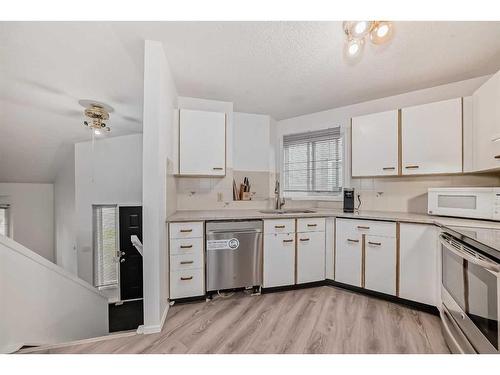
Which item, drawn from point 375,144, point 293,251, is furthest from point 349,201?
point 293,251

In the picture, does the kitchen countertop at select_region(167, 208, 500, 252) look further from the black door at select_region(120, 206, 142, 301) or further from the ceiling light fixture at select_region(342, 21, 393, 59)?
the black door at select_region(120, 206, 142, 301)

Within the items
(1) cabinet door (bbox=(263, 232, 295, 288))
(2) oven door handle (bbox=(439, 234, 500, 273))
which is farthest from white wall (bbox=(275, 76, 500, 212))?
(1) cabinet door (bbox=(263, 232, 295, 288))

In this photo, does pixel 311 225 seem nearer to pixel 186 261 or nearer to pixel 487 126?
pixel 186 261

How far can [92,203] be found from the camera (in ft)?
12.4

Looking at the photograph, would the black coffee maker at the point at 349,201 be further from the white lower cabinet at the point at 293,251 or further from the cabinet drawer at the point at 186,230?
the cabinet drawer at the point at 186,230

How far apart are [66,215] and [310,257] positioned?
4.61m

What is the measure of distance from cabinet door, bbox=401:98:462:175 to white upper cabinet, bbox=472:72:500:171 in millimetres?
113

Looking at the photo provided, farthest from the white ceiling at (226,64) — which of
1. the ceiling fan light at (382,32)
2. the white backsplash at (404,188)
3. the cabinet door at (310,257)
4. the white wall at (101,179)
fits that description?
the cabinet door at (310,257)

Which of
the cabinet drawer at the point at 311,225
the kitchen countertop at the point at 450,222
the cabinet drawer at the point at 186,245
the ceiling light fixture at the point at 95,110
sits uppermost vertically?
the ceiling light fixture at the point at 95,110

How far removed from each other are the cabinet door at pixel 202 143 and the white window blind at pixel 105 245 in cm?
265

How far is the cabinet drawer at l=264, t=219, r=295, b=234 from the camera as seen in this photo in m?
2.19

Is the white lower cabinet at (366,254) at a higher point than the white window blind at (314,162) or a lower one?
lower

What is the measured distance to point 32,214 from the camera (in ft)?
12.8

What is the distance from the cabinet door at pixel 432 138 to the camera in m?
1.95
